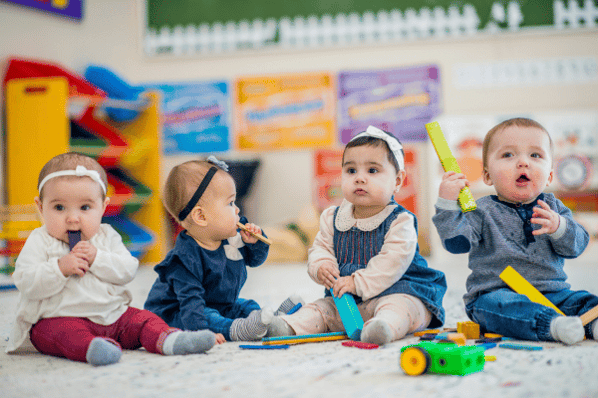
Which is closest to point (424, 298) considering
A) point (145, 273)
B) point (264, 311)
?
point (264, 311)

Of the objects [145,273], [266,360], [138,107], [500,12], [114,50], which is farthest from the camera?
[114,50]

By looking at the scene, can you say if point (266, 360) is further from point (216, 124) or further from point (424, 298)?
point (216, 124)

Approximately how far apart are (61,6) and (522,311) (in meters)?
3.02

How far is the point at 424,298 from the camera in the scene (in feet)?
3.83

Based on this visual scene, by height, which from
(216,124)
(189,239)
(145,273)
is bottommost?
(145,273)

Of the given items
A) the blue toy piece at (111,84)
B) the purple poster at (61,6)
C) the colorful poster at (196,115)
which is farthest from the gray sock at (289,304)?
the purple poster at (61,6)

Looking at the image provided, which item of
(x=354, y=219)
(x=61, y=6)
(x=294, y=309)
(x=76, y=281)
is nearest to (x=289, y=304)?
(x=294, y=309)

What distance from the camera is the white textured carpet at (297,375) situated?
735 mm

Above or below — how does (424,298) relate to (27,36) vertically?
below

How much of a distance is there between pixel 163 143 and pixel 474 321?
2.64 meters

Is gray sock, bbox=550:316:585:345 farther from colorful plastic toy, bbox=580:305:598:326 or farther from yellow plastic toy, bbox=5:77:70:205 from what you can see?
yellow plastic toy, bbox=5:77:70:205

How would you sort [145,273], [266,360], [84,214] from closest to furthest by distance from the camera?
1. [266,360]
2. [84,214]
3. [145,273]

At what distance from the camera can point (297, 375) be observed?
0.82 m

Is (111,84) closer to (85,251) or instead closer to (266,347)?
(85,251)
